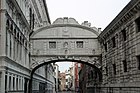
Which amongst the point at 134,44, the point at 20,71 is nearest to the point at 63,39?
the point at 20,71

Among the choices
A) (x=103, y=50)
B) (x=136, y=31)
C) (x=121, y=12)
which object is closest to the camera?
(x=136, y=31)

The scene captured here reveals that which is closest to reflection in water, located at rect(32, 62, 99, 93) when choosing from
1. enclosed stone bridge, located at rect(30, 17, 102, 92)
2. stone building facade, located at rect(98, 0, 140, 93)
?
enclosed stone bridge, located at rect(30, 17, 102, 92)

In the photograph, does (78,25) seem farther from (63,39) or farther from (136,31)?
(136,31)

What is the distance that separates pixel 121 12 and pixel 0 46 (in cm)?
1043

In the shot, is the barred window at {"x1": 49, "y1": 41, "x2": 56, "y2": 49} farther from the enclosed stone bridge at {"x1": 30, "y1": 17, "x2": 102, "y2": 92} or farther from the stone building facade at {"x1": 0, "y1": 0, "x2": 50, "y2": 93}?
the stone building facade at {"x1": 0, "y1": 0, "x2": 50, "y2": 93}

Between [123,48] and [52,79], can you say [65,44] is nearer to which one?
[123,48]

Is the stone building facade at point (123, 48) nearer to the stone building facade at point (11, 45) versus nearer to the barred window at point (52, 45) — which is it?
the barred window at point (52, 45)

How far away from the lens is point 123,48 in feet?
87.2

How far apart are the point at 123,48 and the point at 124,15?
2.83 metres

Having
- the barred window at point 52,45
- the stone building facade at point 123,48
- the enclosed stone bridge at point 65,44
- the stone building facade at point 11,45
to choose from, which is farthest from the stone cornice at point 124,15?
the stone building facade at point 11,45

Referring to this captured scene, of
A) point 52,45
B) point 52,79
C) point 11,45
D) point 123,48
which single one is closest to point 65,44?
point 52,45

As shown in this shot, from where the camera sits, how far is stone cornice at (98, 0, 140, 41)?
22953 millimetres

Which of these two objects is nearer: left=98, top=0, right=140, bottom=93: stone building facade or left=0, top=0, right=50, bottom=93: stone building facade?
left=0, top=0, right=50, bottom=93: stone building facade

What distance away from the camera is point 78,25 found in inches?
1478
